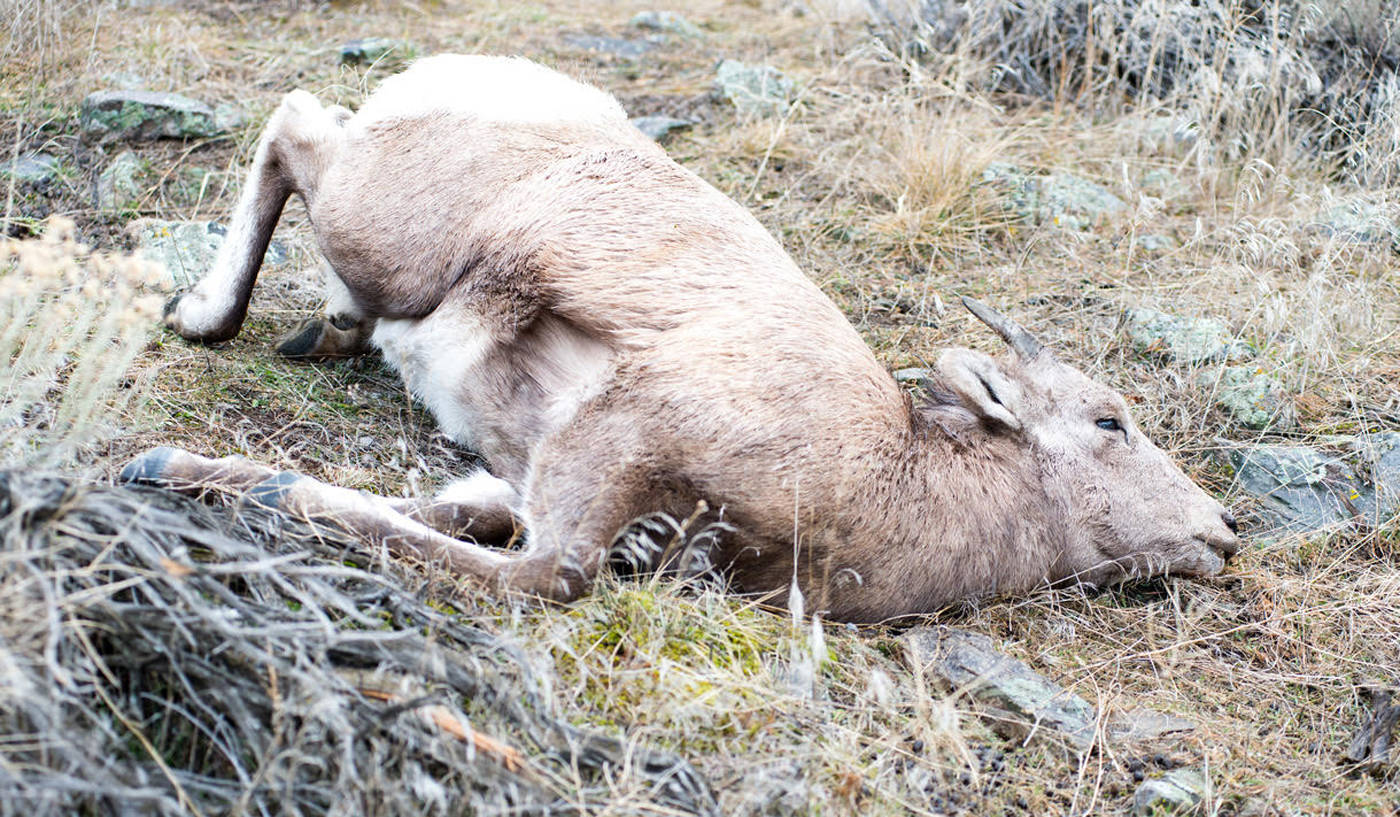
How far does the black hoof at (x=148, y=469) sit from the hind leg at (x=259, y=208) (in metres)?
1.28

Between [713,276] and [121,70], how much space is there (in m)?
4.45

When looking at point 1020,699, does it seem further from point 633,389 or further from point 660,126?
point 660,126

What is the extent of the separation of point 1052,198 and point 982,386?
3094mm

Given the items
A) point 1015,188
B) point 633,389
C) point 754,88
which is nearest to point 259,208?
point 633,389

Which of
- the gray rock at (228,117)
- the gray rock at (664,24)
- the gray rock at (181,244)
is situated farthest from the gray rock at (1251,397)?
the gray rock at (664,24)

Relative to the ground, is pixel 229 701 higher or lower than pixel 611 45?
higher

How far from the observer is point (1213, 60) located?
725cm

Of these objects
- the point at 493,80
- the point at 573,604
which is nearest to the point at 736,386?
the point at 573,604

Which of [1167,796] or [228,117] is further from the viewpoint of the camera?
[228,117]

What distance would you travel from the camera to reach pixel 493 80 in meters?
4.64

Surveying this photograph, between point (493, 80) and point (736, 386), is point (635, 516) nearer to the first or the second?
point (736, 386)

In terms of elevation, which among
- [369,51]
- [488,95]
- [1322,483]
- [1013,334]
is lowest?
[1322,483]

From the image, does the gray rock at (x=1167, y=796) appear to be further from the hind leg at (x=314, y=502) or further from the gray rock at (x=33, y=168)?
the gray rock at (x=33, y=168)

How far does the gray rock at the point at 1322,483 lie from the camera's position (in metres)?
4.93
